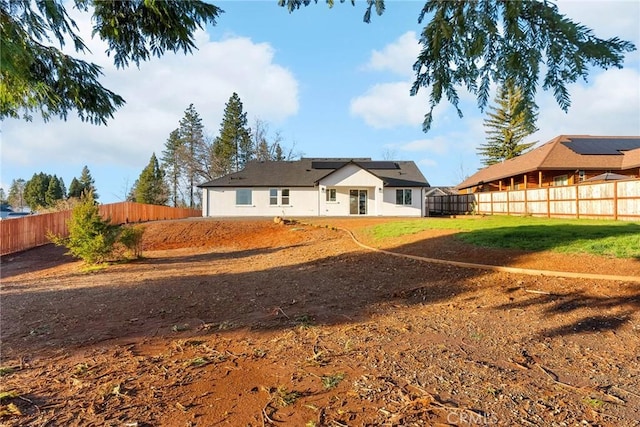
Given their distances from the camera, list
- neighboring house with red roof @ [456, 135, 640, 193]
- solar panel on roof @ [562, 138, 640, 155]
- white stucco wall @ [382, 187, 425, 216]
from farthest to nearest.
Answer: white stucco wall @ [382, 187, 425, 216]
solar panel on roof @ [562, 138, 640, 155]
neighboring house with red roof @ [456, 135, 640, 193]

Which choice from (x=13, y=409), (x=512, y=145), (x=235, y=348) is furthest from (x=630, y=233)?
(x=512, y=145)

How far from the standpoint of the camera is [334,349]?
11.3 feet

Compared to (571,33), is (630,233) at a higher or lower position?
lower

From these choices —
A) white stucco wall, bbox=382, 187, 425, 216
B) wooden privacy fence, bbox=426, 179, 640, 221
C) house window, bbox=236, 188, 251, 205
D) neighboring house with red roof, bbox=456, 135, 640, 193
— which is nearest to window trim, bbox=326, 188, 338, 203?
white stucco wall, bbox=382, 187, 425, 216

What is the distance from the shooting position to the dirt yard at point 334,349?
2410 millimetres

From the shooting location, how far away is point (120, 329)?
169 inches

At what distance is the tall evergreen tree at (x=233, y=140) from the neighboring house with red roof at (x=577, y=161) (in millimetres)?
32733

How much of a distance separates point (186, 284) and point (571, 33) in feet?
22.2

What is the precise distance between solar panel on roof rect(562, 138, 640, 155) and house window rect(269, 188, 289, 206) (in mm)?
19561

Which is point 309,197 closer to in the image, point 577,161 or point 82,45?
point 577,161

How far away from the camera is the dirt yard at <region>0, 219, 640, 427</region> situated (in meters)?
2.41

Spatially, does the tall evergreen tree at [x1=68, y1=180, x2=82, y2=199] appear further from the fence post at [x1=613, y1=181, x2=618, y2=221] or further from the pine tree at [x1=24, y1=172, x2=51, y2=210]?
the fence post at [x1=613, y1=181, x2=618, y2=221]

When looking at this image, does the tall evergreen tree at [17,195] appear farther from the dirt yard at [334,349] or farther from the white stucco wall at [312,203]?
the dirt yard at [334,349]

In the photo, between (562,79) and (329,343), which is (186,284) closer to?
(329,343)
